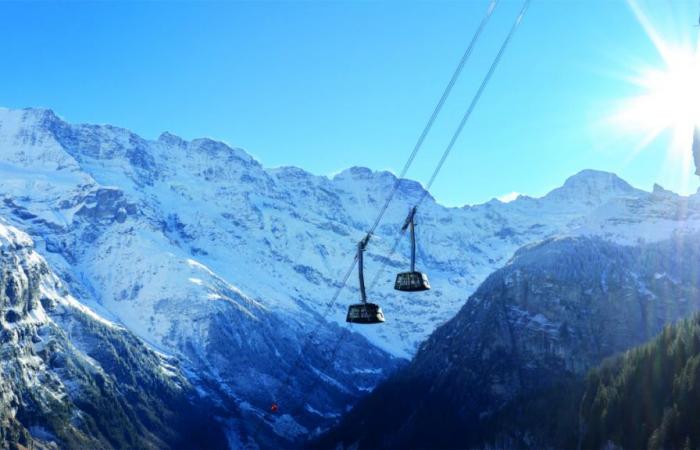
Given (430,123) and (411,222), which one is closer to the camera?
(430,123)

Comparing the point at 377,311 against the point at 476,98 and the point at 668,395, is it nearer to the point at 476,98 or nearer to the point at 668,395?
the point at 476,98

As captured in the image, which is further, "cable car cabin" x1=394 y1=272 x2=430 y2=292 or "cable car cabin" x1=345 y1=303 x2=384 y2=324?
"cable car cabin" x1=394 y1=272 x2=430 y2=292

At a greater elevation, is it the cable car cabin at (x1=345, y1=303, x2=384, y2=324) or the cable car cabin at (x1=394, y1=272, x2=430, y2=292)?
the cable car cabin at (x1=394, y1=272, x2=430, y2=292)

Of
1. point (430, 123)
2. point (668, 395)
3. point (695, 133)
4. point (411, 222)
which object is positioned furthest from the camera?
point (668, 395)

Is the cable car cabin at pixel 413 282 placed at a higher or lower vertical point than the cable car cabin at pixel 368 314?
higher

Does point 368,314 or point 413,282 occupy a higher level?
point 413,282

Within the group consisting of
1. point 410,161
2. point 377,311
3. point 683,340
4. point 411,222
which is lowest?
point 377,311

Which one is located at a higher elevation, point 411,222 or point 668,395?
point 668,395

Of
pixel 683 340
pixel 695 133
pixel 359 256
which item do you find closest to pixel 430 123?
pixel 359 256

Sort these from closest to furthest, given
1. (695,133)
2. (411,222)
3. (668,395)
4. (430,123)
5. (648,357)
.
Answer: (430,123) < (411,222) < (695,133) < (668,395) < (648,357)

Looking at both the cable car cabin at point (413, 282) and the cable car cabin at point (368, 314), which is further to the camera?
the cable car cabin at point (413, 282)

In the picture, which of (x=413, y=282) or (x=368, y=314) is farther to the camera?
(x=413, y=282)
